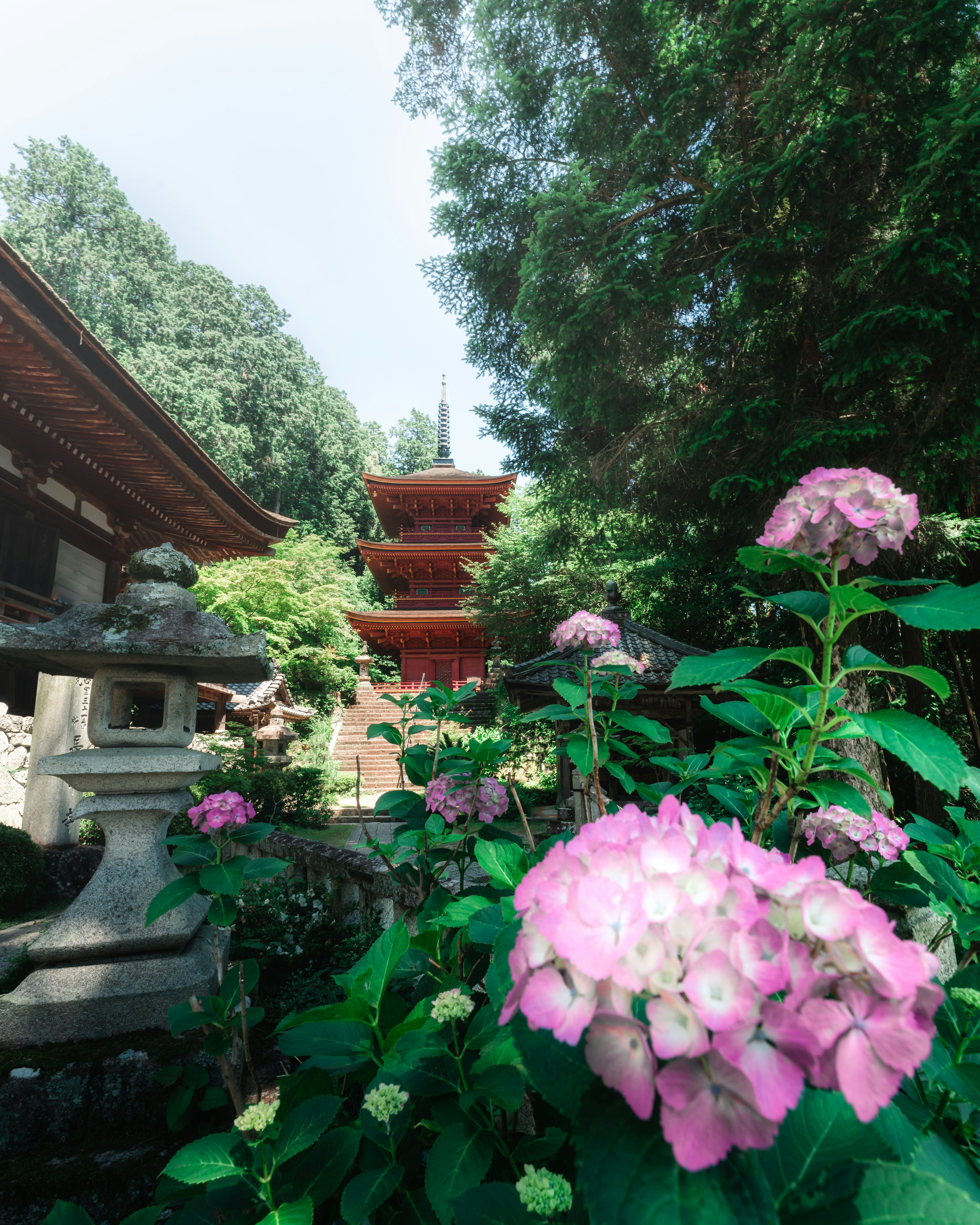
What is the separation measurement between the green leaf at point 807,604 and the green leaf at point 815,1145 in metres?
0.65

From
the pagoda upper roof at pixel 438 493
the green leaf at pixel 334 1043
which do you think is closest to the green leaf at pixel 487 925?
the green leaf at pixel 334 1043

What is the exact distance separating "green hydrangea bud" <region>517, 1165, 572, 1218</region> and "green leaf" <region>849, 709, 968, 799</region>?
0.59 metres

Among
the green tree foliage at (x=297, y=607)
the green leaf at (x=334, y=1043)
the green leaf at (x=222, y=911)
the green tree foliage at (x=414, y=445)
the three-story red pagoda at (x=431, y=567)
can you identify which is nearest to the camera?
the green leaf at (x=334, y=1043)

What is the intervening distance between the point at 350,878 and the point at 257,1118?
8.17 ft

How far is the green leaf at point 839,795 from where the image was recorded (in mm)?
889

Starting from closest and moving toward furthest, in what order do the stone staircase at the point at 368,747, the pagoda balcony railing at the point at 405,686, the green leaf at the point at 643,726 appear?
the green leaf at the point at 643,726 < the stone staircase at the point at 368,747 < the pagoda balcony railing at the point at 405,686

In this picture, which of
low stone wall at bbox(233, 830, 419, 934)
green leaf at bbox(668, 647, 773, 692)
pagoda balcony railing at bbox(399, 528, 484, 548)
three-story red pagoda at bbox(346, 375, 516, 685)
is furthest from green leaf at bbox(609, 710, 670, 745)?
pagoda balcony railing at bbox(399, 528, 484, 548)

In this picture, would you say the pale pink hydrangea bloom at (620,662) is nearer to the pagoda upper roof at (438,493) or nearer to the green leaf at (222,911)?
the green leaf at (222,911)

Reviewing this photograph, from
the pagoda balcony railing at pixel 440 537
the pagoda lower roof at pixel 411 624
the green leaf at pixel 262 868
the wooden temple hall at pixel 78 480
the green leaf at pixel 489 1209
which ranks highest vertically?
the pagoda balcony railing at pixel 440 537

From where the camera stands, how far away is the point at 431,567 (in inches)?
755

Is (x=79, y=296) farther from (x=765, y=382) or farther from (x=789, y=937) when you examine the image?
(x=789, y=937)

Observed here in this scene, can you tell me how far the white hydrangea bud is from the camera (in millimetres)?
769

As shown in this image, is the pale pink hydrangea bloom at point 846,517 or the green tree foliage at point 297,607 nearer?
the pale pink hydrangea bloom at point 846,517

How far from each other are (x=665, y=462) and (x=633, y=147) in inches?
118
